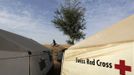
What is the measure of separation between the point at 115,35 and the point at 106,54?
0.58 metres

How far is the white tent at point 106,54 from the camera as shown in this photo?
5129 millimetres

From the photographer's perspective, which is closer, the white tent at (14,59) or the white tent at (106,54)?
the white tent at (106,54)

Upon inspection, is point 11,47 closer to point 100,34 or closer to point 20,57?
point 20,57

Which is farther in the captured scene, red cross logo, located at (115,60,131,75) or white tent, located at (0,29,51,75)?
white tent, located at (0,29,51,75)

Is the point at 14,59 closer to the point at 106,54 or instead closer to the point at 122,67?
the point at 106,54

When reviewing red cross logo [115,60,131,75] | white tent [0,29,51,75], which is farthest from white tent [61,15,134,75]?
white tent [0,29,51,75]

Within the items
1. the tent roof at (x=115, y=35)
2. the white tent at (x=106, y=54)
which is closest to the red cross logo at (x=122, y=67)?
the white tent at (x=106, y=54)

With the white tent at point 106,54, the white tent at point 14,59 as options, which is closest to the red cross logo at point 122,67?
the white tent at point 106,54

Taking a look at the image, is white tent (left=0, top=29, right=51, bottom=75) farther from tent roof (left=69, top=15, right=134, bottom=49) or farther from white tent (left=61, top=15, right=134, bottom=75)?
tent roof (left=69, top=15, right=134, bottom=49)

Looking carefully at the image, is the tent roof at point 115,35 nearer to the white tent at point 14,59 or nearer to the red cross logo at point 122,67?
the red cross logo at point 122,67

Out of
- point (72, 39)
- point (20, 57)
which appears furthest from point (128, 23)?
point (72, 39)

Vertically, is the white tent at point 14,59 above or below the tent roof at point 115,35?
below

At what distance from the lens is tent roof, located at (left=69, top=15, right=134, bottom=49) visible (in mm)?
5461

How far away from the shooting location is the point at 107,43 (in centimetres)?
563
